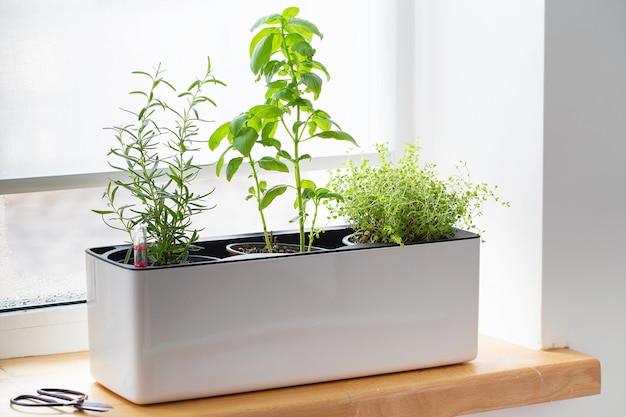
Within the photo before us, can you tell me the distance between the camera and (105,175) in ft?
4.21

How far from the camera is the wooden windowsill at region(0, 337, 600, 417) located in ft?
3.43

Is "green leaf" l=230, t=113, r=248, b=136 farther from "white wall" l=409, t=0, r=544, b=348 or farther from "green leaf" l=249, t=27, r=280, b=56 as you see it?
"white wall" l=409, t=0, r=544, b=348

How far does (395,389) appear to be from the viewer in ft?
3.62

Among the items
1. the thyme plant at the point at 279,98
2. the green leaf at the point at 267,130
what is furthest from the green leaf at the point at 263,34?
the green leaf at the point at 267,130

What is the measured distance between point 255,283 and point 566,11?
0.57 meters

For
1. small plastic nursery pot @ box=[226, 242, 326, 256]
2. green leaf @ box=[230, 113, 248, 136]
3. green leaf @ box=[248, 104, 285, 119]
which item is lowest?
small plastic nursery pot @ box=[226, 242, 326, 256]

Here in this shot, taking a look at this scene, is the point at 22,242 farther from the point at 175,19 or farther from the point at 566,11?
the point at 566,11

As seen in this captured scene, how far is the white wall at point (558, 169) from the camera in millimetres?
1224

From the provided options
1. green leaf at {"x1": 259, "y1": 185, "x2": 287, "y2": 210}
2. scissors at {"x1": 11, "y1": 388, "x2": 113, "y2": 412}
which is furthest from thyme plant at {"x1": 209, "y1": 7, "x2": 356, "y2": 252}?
scissors at {"x1": 11, "y1": 388, "x2": 113, "y2": 412}

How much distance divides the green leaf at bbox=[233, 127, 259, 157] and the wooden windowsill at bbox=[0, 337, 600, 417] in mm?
298

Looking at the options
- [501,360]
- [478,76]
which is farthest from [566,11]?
[501,360]

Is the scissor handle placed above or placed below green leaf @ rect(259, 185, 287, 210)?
below

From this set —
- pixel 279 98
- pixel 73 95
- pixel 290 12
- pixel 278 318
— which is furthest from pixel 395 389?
pixel 73 95

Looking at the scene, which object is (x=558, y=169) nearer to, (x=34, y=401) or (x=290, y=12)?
(x=290, y=12)
